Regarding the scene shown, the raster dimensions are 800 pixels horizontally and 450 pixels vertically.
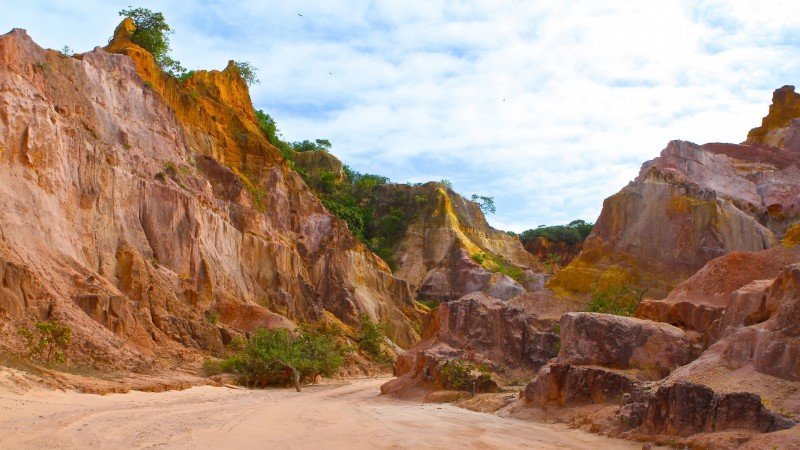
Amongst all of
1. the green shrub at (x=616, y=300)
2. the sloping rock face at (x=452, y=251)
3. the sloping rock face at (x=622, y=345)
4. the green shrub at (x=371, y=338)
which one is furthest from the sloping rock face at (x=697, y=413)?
the sloping rock face at (x=452, y=251)

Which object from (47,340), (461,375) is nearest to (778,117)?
(461,375)

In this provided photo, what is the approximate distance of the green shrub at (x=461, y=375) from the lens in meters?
23.3

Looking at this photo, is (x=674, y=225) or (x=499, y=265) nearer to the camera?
(x=674, y=225)

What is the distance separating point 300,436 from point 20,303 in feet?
44.0

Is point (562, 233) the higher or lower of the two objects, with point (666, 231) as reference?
higher

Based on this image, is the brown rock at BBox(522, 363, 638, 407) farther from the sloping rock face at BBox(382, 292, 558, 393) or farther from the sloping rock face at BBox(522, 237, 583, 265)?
the sloping rock face at BBox(522, 237, 583, 265)

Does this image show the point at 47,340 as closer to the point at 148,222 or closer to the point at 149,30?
the point at 148,222

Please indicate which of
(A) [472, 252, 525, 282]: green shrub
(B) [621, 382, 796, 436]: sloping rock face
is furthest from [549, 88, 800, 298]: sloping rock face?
(B) [621, 382, 796, 436]: sloping rock face

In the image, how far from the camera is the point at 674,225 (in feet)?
117

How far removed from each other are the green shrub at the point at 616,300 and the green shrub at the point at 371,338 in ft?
47.8

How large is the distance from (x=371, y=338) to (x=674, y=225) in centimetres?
1799

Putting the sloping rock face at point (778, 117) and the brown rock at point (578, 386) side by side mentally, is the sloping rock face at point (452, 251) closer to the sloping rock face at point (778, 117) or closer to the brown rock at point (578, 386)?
the sloping rock face at point (778, 117)

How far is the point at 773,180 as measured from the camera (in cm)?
4372

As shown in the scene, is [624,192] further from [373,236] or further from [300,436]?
[373,236]
